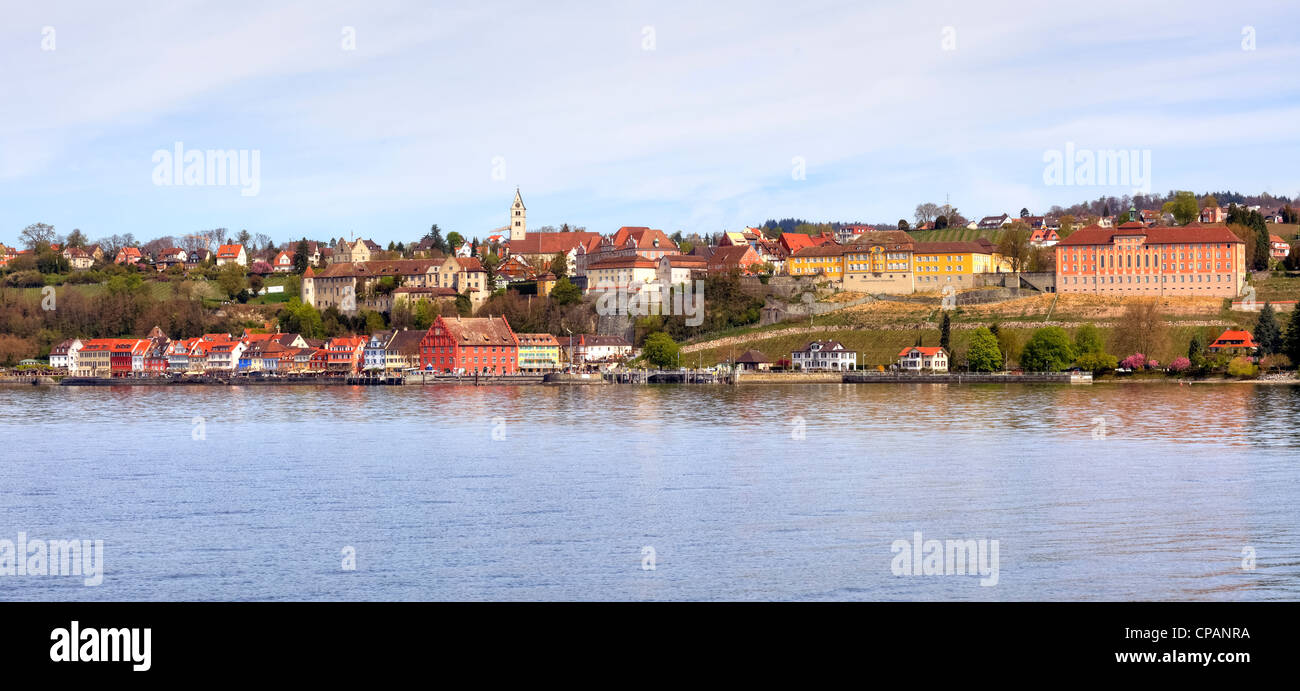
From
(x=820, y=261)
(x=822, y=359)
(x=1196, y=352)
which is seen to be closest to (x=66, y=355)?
(x=822, y=359)

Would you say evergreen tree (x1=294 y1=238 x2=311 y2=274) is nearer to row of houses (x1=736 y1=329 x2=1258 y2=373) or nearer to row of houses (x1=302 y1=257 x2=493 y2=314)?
row of houses (x1=302 y1=257 x2=493 y2=314)

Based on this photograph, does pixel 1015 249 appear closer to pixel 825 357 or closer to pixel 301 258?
pixel 825 357

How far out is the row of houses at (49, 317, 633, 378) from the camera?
105000mm

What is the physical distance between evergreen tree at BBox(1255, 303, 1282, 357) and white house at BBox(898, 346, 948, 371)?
2025 cm

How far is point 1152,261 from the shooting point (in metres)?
100

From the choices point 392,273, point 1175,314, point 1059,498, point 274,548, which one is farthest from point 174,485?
point 392,273

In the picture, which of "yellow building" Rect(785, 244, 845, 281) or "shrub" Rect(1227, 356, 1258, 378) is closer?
"shrub" Rect(1227, 356, 1258, 378)

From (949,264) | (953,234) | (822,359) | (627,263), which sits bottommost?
(822,359)

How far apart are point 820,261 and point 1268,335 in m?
43.2

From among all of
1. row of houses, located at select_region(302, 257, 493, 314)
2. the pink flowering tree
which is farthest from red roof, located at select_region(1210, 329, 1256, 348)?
row of houses, located at select_region(302, 257, 493, 314)

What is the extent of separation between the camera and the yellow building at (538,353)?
348ft

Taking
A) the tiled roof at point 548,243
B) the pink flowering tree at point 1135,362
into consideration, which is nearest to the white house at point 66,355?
the tiled roof at point 548,243
